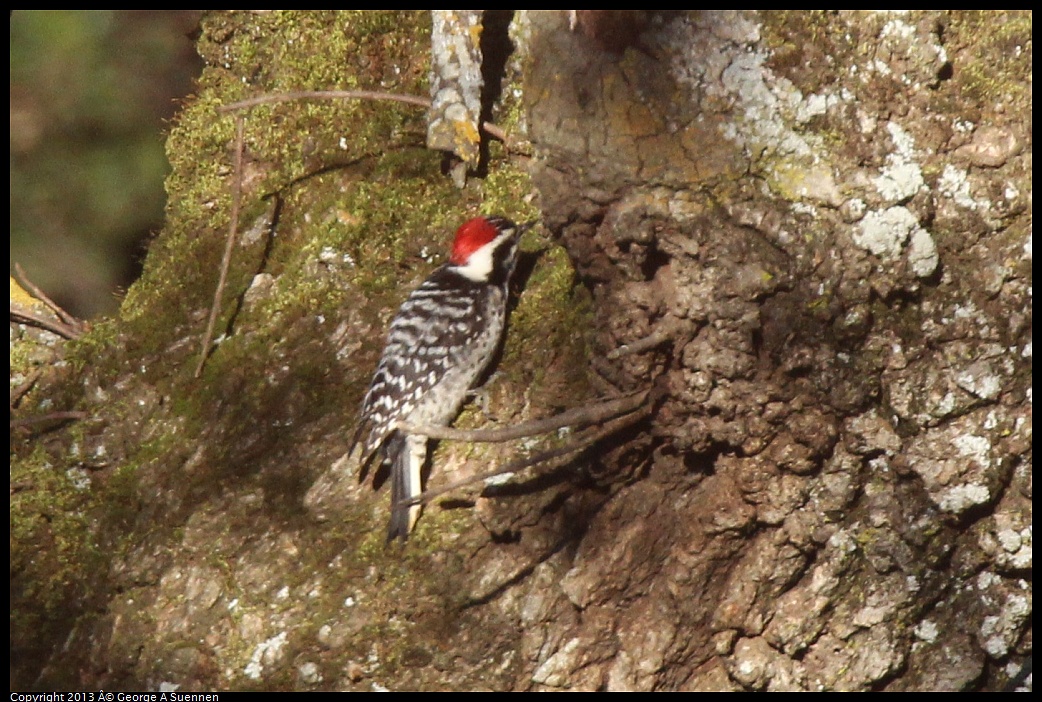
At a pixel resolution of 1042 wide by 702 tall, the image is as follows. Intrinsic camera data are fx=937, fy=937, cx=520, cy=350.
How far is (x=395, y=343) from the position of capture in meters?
3.16

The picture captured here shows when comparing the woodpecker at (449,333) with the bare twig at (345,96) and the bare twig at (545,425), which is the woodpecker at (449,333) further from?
the bare twig at (545,425)

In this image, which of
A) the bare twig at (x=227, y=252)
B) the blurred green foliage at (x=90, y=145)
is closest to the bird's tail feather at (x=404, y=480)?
the bare twig at (x=227, y=252)

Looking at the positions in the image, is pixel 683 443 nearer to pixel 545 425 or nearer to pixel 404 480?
pixel 545 425

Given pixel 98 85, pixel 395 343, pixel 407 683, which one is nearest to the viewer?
pixel 407 683

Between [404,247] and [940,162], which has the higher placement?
[940,162]

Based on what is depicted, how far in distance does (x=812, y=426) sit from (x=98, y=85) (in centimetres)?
403

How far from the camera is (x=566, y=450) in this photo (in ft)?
8.77

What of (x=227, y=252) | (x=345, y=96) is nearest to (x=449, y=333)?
(x=227, y=252)

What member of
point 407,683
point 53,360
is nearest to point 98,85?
point 53,360

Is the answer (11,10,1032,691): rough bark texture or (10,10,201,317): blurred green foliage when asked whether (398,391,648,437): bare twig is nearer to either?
(11,10,1032,691): rough bark texture

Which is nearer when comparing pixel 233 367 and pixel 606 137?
pixel 606 137

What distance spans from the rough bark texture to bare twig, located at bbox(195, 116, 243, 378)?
0.08 meters

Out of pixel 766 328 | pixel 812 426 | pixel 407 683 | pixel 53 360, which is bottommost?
pixel 407 683

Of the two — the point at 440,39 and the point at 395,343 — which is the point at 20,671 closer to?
the point at 395,343
